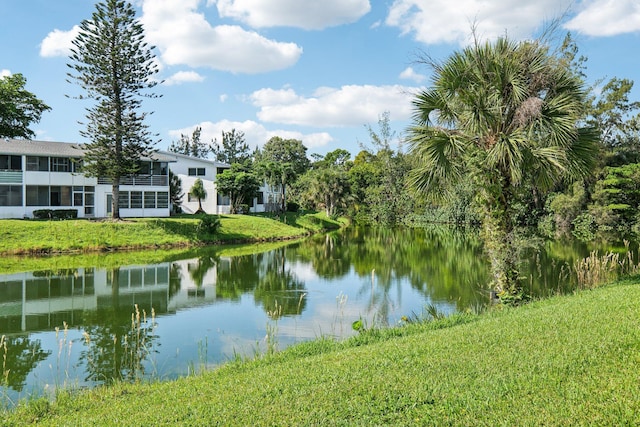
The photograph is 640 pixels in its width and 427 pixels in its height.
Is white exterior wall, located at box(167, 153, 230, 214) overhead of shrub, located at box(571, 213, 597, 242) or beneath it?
overhead

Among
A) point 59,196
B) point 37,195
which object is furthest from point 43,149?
point 59,196

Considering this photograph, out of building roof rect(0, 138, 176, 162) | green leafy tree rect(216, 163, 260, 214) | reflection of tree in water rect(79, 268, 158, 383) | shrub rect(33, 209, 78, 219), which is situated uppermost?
building roof rect(0, 138, 176, 162)

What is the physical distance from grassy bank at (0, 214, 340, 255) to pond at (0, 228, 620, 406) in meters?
4.97

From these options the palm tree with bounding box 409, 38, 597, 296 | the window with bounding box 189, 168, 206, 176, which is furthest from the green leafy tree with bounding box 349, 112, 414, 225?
the palm tree with bounding box 409, 38, 597, 296

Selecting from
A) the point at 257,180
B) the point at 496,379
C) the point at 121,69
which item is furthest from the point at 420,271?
the point at 257,180

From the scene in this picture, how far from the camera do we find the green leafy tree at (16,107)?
2727cm

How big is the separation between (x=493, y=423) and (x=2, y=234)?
28.0m

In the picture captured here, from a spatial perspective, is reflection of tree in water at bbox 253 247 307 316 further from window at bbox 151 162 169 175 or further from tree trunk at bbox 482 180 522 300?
window at bbox 151 162 169 175

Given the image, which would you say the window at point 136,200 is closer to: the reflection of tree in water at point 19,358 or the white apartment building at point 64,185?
the white apartment building at point 64,185

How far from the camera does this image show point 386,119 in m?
Result: 58.8

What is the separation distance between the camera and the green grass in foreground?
431cm

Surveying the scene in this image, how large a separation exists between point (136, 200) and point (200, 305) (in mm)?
24932

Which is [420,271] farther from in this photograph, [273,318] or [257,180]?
[257,180]

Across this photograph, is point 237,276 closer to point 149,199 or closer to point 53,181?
point 149,199
